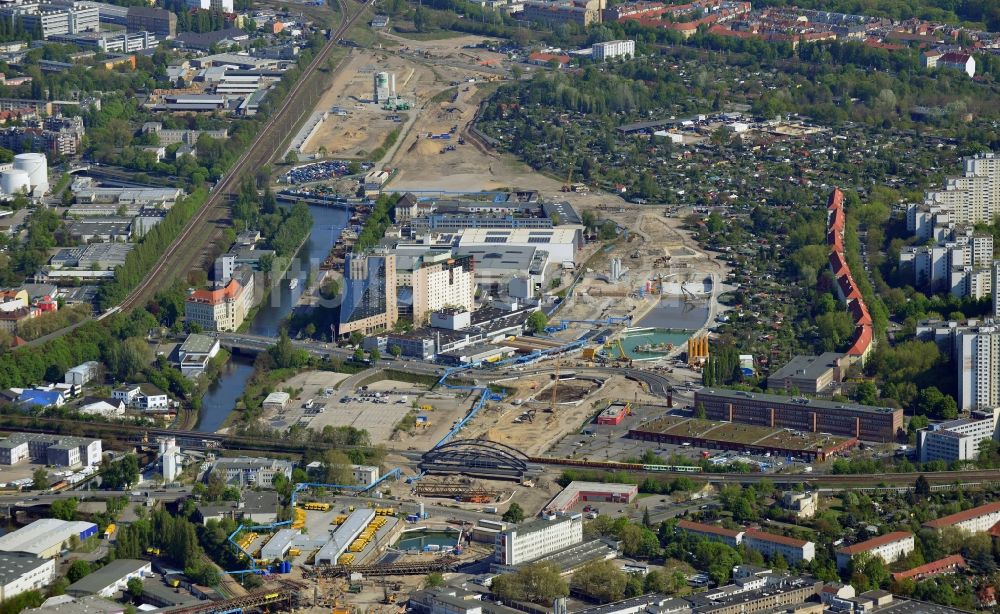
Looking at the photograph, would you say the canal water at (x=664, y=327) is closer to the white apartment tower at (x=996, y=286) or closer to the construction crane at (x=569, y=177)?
the white apartment tower at (x=996, y=286)

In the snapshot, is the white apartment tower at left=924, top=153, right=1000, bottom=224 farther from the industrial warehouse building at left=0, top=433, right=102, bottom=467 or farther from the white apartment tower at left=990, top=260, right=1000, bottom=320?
the industrial warehouse building at left=0, top=433, right=102, bottom=467

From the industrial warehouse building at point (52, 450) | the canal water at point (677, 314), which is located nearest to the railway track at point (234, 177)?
the industrial warehouse building at point (52, 450)

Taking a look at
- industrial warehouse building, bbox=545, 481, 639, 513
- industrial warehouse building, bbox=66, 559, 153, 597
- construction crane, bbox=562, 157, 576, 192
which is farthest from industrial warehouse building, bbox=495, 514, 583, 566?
construction crane, bbox=562, 157, 576, 192

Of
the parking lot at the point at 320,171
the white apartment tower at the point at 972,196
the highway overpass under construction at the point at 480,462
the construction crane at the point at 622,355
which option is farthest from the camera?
the parking lot at the point at 320,171

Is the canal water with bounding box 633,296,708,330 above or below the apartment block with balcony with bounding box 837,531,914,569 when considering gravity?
below

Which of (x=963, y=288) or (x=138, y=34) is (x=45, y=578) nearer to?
(x=963, y=288)

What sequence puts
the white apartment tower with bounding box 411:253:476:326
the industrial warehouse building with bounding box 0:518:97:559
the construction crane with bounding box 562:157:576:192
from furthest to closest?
the construction crane with bounding box 562:157:576:192 → the white apartment tower with bounding box 411:253:476:326 → the industrial warehouse building with bounding box 0:518:97:559

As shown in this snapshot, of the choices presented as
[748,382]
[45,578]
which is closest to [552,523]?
[45,578]
